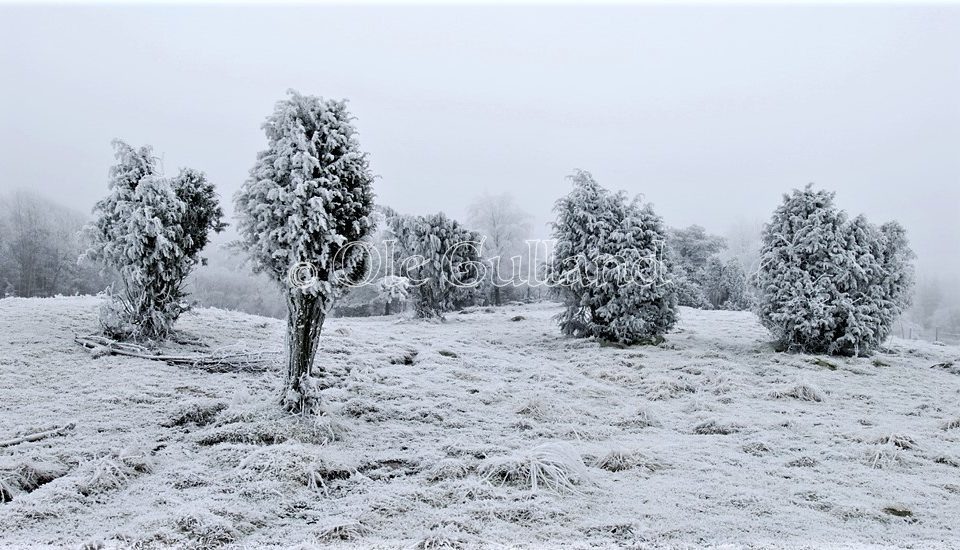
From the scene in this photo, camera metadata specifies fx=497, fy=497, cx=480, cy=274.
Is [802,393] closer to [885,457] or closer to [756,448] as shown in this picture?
[885,457]

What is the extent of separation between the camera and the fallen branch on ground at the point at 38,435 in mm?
7455

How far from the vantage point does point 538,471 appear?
6.71m

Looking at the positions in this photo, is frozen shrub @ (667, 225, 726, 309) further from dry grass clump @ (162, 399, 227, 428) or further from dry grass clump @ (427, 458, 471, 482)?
dry grass clump @ (162, 399, 227, 428)

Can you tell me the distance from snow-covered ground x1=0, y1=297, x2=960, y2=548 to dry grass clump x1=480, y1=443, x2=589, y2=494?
0.03 metres

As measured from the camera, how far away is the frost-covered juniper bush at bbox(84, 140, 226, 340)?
13.6 m

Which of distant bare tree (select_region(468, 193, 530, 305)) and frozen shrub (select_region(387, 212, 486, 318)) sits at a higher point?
distant bare tree (select_region(468, 193, 530, 305))

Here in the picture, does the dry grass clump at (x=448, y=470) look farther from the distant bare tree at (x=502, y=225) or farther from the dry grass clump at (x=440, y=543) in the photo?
the distant bare tree at (x=502, y=225)

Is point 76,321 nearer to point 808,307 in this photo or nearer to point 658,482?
point 658,482

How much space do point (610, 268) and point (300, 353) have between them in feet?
48.0

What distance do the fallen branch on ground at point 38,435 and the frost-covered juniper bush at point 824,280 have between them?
70.4 feet

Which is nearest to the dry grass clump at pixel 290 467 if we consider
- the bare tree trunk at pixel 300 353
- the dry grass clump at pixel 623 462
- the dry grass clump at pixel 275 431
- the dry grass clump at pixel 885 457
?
the dry grass clump at pixel 275 431

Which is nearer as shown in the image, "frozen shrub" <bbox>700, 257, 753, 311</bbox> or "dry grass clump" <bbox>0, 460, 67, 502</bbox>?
"dry grass clump" <bbox>0, 460, 67, 502</bbox>

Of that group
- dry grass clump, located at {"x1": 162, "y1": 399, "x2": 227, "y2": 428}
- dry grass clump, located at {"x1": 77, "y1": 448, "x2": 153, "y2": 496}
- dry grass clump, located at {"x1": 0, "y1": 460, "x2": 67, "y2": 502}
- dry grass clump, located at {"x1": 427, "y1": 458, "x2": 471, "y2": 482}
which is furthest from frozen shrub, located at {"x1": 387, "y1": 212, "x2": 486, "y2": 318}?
dry grass clump, located at {"x1": 0, "y1": 460, "x2": 67, "y2": 502}

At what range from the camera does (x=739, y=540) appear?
532cm
